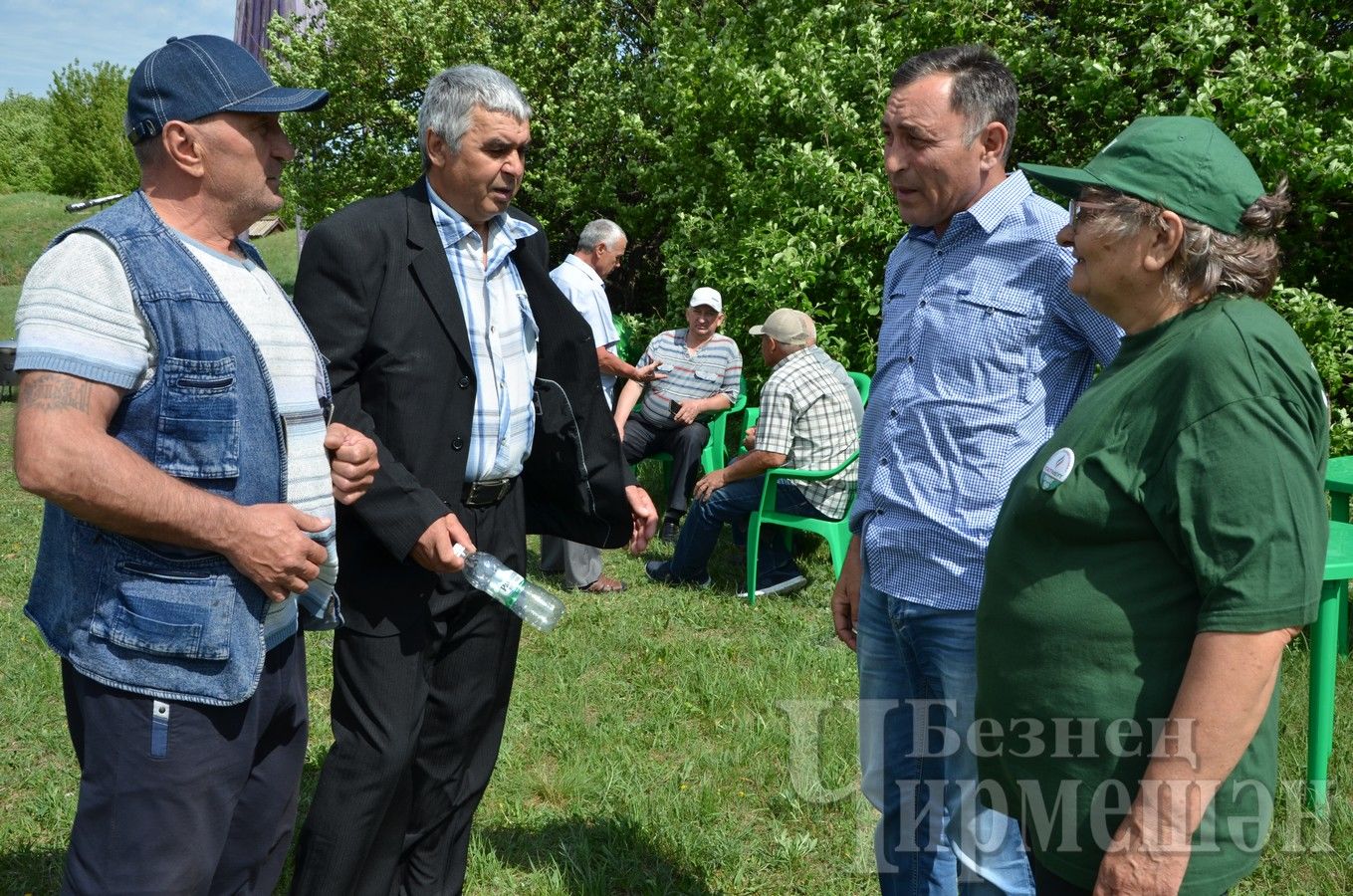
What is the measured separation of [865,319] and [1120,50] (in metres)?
2.38

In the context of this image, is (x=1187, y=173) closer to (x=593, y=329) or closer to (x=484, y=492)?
(x=484, y=492)

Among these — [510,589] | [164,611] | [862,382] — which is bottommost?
[862,382]

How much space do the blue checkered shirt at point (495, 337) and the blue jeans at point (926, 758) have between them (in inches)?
37.1

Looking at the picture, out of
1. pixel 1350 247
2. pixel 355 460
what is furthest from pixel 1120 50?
pixel 355 460

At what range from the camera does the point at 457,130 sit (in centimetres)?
275

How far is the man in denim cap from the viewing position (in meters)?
1.83

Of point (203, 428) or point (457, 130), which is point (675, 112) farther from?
point (203, 428)

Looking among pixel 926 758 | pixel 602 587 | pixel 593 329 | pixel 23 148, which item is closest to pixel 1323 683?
pixel 926 758

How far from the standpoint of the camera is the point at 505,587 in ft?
9.13

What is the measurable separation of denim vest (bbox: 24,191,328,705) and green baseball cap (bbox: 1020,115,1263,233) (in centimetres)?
147

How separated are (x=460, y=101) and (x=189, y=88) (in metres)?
0.80

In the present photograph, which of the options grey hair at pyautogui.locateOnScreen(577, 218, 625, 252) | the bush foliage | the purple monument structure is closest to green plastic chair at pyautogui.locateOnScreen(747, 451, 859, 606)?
grey hair at pyautogui.locateOnScreen(577, 218, 625, 252)

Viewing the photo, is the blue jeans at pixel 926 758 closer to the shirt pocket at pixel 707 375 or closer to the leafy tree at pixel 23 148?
the shirt pocket at pixel 707 375

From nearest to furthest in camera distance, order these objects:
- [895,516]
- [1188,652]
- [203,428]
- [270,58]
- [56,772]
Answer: [1188,652] < [203,428] < [895,516] < [56,772] < [270,58]
